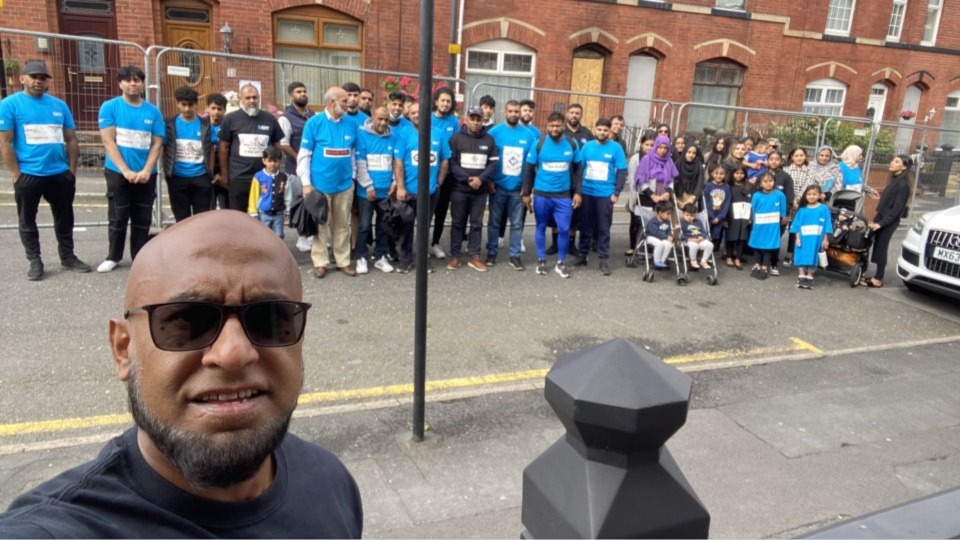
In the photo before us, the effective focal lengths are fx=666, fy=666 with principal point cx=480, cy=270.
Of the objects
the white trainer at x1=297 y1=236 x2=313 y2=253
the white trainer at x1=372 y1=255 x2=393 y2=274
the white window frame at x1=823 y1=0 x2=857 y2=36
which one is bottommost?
the white trainer at x1=372 y1=255 x2=393 y2=274

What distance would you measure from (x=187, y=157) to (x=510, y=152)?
377 centimetres

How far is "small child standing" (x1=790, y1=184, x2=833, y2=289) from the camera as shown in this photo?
28.2 ft

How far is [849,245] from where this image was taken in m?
8.82

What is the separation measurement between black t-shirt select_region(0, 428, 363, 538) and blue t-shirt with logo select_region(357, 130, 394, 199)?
20.8ft

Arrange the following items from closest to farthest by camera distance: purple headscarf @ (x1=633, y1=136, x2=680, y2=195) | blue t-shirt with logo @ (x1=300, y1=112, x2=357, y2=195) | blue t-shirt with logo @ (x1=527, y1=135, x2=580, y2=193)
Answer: blue t-shirt with logo @ (x1=300, y1=112, x2=357, y2=195), blue t-shirt with logo @ (x1=527, y1=135, x2=580, y2=193), purple headscarf @ (x1=633, y1=136, x2=680, y2=195)

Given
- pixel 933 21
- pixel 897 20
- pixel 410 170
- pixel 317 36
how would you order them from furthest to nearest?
pixel 933 21 < pixel 897 20 < pixel 317 36 < pixel 410 170

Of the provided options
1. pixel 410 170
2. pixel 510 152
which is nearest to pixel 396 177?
pixel 410 170

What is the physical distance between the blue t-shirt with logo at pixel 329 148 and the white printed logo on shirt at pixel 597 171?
116 inches

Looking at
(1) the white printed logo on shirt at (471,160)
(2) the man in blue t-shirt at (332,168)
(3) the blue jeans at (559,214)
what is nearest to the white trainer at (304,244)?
(2) the man in blue t-shirt at (332,168)

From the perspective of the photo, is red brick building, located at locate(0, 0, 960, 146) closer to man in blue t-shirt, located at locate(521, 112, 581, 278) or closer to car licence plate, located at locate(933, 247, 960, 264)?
man in blue t-shirt, located at locate(521, 112, 581, 278)

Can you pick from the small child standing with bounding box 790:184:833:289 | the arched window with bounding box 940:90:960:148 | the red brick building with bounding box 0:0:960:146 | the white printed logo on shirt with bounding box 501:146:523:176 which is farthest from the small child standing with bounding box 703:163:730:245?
the arched window with bounding box 940:90:960:148

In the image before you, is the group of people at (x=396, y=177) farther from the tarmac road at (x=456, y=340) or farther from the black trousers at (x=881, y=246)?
the tarmac road at (x=456, y=340)

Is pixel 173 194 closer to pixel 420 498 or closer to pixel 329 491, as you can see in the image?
pixel 420 498

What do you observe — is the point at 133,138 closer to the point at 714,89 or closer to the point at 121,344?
the point at 121,344
